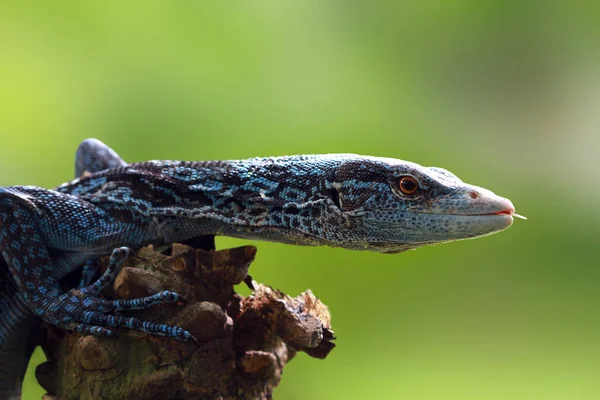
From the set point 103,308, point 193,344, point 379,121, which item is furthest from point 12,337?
point 379,121

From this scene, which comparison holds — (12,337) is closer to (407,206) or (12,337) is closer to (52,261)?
(52,261)

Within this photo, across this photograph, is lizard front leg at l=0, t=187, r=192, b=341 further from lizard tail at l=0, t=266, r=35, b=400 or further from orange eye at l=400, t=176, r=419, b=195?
orange eye at l=400, t=176, r=419, b=195

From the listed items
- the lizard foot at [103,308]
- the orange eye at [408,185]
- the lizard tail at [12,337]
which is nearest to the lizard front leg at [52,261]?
the lizard foot at [103,308]

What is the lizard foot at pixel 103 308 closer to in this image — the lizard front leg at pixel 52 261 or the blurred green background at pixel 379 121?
the lizard front leg at pixel 52 261

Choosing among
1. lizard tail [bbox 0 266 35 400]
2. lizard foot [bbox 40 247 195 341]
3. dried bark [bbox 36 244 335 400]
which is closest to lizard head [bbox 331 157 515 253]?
dried bark [bbox 36 244 335 400]

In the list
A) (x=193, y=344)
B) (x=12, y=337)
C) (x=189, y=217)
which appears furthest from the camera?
(x=12, y=337)

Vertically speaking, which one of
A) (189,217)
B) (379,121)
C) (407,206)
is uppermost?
(379,121)
